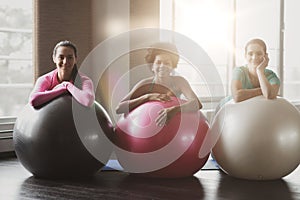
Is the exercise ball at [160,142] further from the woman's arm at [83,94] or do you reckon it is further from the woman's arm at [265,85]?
the woman's arm at [265,85]

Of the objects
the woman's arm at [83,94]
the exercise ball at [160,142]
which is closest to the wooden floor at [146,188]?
the exercise ball at [160,142]

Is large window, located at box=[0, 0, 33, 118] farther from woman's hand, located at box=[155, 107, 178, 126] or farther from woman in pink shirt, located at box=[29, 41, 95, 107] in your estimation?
woman's hand, located at box=[155, 107, 178, 126]

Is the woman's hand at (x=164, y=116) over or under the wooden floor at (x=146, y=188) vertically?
over

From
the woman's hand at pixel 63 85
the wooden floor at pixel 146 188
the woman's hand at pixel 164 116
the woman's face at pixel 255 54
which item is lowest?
the wooden floor at pixel 146 188

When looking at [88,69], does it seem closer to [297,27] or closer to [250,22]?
[250,22]

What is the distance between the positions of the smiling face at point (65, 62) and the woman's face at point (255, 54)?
1.01m

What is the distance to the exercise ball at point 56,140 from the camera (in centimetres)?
261

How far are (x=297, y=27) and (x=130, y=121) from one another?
14.1 ft

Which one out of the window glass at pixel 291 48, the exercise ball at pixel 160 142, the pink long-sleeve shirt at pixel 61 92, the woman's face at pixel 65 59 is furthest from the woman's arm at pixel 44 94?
the window glass at pixel 291 48

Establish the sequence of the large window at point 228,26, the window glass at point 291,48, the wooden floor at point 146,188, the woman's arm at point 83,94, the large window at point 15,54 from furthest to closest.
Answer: the window glass at point 291,48, the large window at point 228,26, the large window at point 15,54, the woman's arm at point 83,94, the wooden floor at point 146,188

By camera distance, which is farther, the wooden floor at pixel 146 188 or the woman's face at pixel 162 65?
the woman's face at pixel 162 65

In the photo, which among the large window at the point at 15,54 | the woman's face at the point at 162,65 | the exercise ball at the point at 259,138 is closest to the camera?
the exercise ball at the point at 259,138

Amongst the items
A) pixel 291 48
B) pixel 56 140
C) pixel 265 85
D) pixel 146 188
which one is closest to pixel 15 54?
pixel 56 140

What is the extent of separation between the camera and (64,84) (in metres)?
2.76
